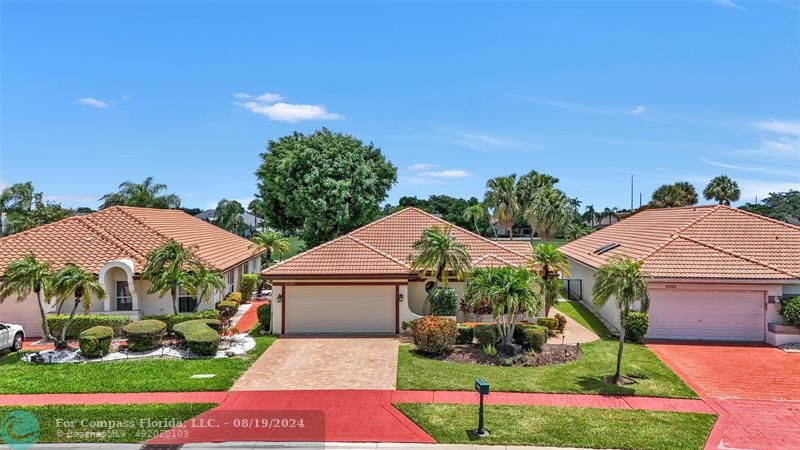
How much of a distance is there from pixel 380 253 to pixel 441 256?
3.49 meters

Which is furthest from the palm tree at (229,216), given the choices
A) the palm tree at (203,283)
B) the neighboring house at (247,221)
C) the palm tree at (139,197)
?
the palm tree at (203,283)

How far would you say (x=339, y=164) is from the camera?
108 feet

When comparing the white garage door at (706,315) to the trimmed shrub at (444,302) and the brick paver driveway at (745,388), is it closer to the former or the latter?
the brick paver driveway at (745,388)

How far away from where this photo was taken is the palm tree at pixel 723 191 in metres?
62.3

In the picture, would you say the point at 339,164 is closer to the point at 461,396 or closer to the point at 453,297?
the point at 453,297

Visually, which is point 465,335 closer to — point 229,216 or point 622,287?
point 622,287

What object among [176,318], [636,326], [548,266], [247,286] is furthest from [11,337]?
[636,326]

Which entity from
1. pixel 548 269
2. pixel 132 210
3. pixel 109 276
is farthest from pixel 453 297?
pixel 132 210

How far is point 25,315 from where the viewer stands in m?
20.8

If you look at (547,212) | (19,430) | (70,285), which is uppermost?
(547,212)

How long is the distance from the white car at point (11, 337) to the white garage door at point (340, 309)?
32.0 ft

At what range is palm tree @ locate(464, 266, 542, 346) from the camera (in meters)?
16.8

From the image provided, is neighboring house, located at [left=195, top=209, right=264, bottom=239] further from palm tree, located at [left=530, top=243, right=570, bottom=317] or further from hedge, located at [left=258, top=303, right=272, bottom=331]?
palm tree, located at [left=530, top=243, right=570, bottom=317]

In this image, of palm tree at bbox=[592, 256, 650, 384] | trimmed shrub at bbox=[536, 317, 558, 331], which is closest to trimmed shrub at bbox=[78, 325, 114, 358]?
palm tree at bbox=[592, 256, 650, 384]
